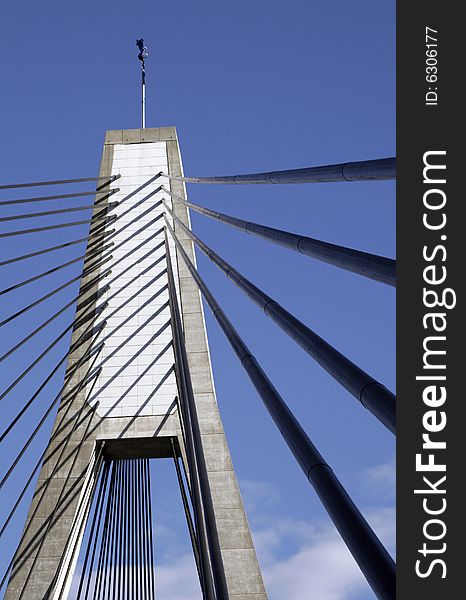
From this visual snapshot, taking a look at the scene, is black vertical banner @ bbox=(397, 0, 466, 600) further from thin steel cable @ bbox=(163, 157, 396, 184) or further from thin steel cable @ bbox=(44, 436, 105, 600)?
thin steel cable @ bbox=(44, 436, 105, 600)

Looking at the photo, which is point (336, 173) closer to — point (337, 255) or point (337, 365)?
point (337, 255)

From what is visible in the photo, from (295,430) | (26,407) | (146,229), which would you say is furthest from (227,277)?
(146,229)

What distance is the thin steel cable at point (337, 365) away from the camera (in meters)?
6.11

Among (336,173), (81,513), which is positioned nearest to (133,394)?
(81,513)

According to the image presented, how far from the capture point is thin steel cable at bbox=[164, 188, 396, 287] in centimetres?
687

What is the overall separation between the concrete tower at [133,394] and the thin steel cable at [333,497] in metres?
9.91

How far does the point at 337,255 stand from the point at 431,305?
132cm

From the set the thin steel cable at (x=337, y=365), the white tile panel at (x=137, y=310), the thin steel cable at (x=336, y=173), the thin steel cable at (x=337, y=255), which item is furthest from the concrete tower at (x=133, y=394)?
the thin steel cable at (x=337, y=365)

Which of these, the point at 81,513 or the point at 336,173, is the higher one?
the point at 336,173

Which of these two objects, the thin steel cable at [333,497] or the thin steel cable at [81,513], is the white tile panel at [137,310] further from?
the thin steel cable at [333,497]

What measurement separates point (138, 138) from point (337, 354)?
20529 mm

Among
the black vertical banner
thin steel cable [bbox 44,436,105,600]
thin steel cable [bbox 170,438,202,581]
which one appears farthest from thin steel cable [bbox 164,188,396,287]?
thin steel cable [bbox 44,436,105,600]

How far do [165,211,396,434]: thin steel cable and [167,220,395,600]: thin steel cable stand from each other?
56 cm

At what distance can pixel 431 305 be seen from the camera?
22.0 feet
